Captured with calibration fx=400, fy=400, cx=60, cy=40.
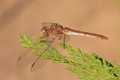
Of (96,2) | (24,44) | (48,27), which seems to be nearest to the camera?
(24,44)

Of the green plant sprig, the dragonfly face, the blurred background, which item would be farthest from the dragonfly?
the blurred background

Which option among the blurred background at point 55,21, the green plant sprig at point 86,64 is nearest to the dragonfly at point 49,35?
the green plant sprig at point 86,64

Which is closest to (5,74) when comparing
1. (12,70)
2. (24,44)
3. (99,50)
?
(12,70)

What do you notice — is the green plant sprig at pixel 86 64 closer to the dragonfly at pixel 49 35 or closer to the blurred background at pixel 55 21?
the dragonfly at pixel 49 35

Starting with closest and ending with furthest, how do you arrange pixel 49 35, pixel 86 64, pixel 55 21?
pixel 86 64, pixel 49 35, pixel 55 21

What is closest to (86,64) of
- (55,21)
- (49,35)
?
(49,35)

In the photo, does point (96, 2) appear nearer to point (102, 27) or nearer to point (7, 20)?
point (102, 27)

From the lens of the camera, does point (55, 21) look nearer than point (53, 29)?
No

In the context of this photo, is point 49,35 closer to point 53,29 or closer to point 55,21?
point 53,29
